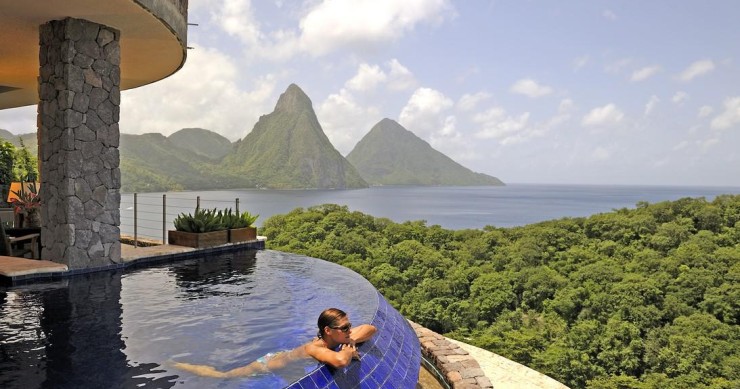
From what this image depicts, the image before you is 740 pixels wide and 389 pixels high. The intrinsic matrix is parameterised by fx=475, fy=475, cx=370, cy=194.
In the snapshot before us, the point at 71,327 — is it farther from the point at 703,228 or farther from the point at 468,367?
the point at 703,228

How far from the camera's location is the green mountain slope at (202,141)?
6732 inches

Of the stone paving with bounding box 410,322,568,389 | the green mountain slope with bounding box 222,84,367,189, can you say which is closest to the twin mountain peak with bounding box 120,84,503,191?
the green mountain slope with bounding box 222,84,367,189

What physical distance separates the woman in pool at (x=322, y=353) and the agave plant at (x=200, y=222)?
5.54 metres

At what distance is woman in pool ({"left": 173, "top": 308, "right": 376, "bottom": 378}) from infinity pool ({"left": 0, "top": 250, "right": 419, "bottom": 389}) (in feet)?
0.29

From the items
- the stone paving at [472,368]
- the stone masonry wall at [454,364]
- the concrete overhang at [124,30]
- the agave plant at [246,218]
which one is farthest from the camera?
the agave plant at [246,218]

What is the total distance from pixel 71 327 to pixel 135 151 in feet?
377

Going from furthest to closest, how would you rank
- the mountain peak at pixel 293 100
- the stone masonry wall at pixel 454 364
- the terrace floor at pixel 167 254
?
1. the mountain peak at pixel 293 100
2. the terrace floor at pixel 167 254
3. the stone masonry wall at pixel 454 364

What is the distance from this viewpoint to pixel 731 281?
60.2 ft

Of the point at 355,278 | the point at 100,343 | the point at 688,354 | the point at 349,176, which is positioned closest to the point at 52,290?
the point at 100,343

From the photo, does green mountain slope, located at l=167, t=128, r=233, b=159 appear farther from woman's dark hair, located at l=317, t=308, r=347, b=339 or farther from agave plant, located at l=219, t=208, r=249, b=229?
woman's dark hair, located at l=317, t=308, r=347, b=339

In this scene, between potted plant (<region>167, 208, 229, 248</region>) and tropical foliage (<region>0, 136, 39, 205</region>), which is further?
tropical foliage (<region>0, 136, 39, 205</region>)

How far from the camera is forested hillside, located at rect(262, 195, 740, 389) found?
640 inches

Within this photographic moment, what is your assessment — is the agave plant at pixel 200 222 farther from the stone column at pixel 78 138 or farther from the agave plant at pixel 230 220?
the stone column at pixel 78 138

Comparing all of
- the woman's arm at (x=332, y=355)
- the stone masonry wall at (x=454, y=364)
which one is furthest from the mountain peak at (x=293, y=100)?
the woman's arm at (x=332, y=355)
